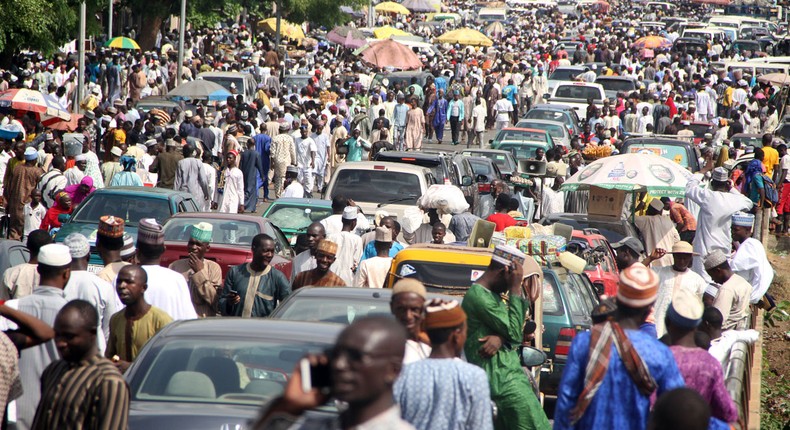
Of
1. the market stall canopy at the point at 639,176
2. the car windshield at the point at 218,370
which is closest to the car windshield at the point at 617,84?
the market stall canopy at the point at 639,176

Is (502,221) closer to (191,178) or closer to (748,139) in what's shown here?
(191,178)

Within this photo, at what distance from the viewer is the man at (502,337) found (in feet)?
21.3

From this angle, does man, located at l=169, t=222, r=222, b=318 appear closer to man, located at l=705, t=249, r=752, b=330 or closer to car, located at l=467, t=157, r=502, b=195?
man, located at l=705, t=249, r=752, b=330

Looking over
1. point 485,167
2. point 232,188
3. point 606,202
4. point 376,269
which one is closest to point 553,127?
point 485,167

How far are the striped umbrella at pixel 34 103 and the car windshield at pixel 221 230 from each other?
8.15m

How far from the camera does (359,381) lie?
3646 mm

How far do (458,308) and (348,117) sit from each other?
23.0 metres

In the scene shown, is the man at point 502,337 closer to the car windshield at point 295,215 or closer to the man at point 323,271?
the man at point 323,271

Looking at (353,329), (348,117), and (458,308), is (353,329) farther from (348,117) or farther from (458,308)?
(348,117)

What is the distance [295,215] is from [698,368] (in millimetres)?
9997

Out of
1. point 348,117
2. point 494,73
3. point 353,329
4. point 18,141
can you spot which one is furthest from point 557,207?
point 494,73

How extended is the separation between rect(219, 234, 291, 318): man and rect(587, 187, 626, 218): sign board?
Answer: 6.72 metres

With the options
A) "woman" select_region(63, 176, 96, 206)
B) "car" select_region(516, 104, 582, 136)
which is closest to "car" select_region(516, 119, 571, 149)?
"car" select_region(516, 104, 582, 136)

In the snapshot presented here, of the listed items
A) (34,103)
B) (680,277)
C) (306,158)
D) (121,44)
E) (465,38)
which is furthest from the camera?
(465,38)
